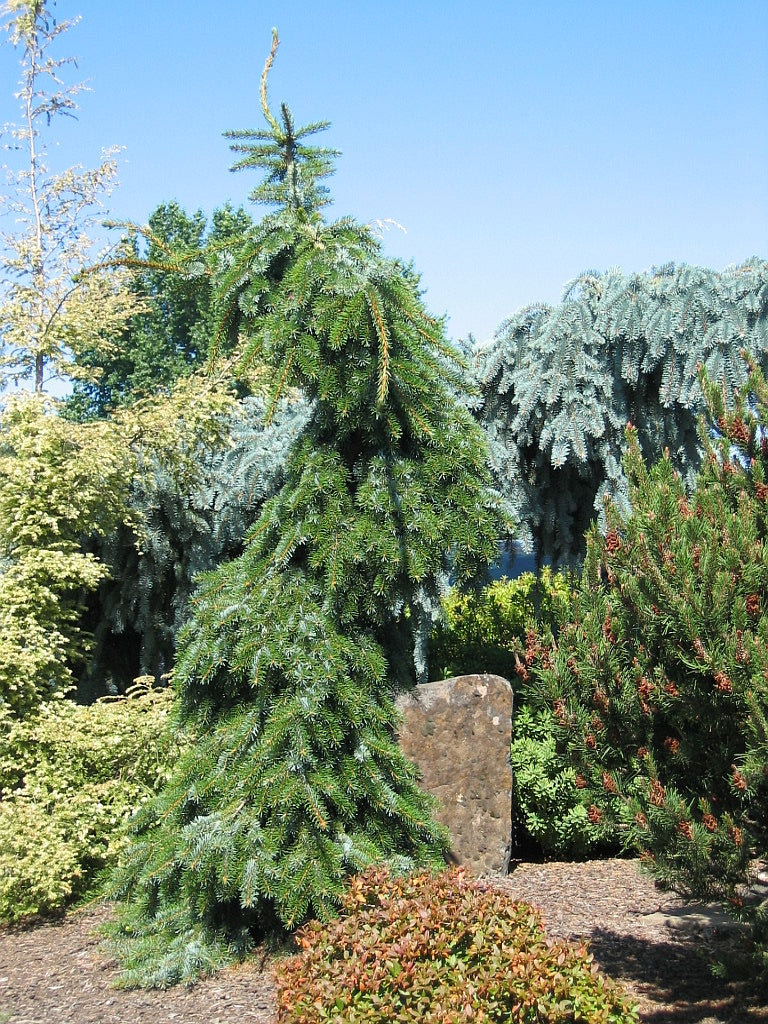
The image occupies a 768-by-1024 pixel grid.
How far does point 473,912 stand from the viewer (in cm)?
321

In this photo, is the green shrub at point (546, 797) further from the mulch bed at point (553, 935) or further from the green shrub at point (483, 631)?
the green shrub at point (483, 631)

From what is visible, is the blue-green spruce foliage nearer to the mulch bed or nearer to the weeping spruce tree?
the weeping spruce tree

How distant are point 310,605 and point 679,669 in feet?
5.83

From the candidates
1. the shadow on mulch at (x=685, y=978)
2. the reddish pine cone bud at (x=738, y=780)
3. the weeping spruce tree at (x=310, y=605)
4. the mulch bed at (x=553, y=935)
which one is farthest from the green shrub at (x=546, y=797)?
the reddish pine cone bud at (x=738, y=780)

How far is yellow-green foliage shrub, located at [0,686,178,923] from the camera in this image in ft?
17.6

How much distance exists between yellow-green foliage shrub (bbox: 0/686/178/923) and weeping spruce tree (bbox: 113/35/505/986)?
0.85m

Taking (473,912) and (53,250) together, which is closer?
(473,912)

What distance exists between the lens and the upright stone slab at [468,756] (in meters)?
5.54

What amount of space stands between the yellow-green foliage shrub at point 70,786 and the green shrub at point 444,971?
2.38m

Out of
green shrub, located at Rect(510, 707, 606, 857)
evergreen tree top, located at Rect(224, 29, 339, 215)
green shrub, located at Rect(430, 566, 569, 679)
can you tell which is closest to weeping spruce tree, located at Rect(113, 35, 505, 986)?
evergreen tree top, located at Rect(224, 29, 339, 215)

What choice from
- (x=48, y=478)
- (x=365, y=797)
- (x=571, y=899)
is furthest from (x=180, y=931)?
(x=48, y=478)

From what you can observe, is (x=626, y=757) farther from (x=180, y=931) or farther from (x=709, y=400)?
(x=180, y=931)

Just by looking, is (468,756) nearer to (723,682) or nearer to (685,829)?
(685,829)

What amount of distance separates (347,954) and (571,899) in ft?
8.38
